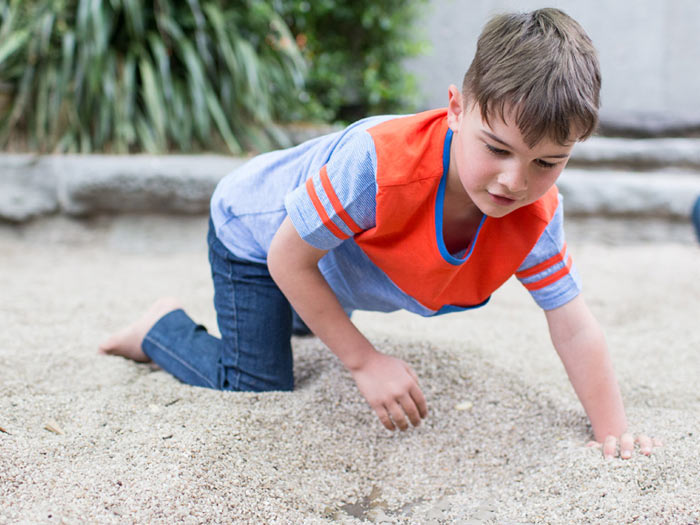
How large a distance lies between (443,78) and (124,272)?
2652 mm

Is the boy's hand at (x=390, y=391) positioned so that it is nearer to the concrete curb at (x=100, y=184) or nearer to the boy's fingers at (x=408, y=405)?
the boy's fingers at (x=408, y=405)

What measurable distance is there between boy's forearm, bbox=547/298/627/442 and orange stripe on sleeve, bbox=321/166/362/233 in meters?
0.45

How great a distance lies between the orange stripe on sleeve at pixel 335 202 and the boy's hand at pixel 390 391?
0.26 m

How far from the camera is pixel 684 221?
124 inches

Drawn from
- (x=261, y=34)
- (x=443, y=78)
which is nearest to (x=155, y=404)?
(x=261, y=34)

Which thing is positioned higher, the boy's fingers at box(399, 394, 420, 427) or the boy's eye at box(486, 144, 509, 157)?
the boy's eye at box(486, 144, 509, 157)

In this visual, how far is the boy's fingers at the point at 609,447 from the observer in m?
1.18

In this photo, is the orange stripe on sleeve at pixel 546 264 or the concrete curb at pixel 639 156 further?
the concrete curb at pixel 639 156

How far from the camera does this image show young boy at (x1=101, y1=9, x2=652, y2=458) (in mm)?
991

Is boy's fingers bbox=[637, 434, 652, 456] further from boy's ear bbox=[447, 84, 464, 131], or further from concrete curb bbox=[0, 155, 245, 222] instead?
concrete curb bbox=[0, 155, 245, 222]

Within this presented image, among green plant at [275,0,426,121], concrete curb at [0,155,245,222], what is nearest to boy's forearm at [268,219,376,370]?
concrete curb at [0,155,245,222]

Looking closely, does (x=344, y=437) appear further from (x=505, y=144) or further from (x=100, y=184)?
(x=100, y=184)

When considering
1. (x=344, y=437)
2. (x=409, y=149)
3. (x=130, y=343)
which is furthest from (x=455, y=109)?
(x=130, y=343)

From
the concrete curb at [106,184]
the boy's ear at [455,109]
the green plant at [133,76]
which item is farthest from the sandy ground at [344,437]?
the green plant at [133,76]
